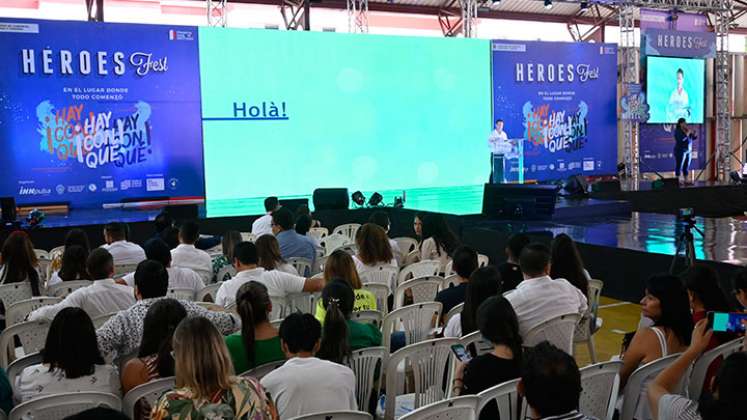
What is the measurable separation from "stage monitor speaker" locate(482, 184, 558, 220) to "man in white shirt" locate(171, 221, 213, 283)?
179 inches

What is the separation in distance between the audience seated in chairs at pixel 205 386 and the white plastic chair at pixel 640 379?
4.70 ft

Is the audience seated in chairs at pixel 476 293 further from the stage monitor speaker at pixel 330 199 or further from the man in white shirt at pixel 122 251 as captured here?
the stage monitor speaker at pixel 330 199

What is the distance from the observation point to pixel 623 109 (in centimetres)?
1719

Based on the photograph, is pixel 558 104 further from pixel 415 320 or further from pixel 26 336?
pixel 26 336

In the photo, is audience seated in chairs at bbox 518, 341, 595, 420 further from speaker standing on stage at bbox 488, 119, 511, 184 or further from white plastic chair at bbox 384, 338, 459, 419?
speaker standing on stage at bbox 488, 119, 511, 184

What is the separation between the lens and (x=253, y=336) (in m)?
3.23

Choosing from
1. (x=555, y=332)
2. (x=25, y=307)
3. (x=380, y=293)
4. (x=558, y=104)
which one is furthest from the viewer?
(x=558, y=104)

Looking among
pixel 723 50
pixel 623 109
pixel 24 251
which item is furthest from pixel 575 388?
pixel 723 50

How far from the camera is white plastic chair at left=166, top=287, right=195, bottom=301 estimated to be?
4557mm

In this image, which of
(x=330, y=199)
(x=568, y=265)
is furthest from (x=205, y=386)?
(x=330, y=199)

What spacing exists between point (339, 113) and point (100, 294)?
11.0 m

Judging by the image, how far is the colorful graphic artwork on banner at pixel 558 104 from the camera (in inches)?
665

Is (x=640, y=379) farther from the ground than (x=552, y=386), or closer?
closer

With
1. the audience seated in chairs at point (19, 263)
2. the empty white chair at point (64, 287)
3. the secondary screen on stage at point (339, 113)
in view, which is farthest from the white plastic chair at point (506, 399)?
the secondary screen on stage at point (339, 113)
